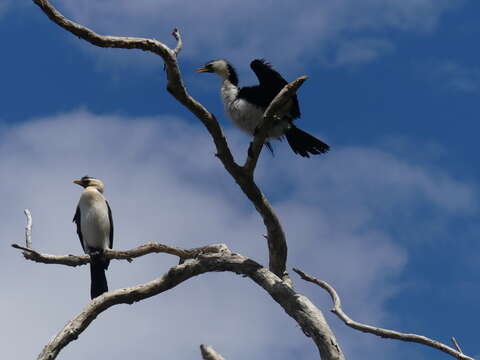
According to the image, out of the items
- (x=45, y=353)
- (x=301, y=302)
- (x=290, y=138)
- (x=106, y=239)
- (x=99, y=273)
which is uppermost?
(x=290, y=138)

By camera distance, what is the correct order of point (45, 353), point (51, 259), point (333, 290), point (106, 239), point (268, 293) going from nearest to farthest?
point (45, 353) < point (268, 293) < point (51, 259) < point (333, 290) < point (106, 239)

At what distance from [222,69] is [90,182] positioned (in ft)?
8.02

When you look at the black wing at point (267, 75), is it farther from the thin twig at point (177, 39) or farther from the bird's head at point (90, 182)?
the bird's head at point (90, 182)

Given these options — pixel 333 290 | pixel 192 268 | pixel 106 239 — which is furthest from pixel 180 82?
pixel 106 239

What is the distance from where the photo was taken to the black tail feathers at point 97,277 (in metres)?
8.27

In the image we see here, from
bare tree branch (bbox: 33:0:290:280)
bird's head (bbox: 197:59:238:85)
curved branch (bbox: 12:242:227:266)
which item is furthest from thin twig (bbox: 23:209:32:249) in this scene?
bird's head (bbox: 197:59:238:85)

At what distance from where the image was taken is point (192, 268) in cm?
675

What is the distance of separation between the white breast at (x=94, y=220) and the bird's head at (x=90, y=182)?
0.25 metres

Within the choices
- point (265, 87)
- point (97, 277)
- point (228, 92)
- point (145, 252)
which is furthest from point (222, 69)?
point (97, 277)

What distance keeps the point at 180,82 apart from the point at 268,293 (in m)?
1.93

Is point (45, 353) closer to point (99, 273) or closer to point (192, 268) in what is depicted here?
point (192, 268)

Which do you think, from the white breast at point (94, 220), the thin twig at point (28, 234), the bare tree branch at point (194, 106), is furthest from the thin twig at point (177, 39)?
the white breast at point (94, 220)

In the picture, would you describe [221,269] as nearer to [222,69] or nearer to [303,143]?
[303,143]

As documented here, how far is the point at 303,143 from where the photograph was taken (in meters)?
7.78
